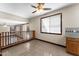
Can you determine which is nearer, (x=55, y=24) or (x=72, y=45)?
(x=55, y=24)

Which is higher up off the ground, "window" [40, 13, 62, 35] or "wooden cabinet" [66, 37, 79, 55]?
"window" [40, 13, 62, 35]

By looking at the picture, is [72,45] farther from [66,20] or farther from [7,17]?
[7,17]

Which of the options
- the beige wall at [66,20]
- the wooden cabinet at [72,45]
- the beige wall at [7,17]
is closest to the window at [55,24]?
the beige wall at [66,20]

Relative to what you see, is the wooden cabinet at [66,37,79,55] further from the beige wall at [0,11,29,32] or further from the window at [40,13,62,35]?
the beige wall at [0,11,29,32]

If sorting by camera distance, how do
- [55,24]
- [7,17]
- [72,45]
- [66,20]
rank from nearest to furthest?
[7,17]
[55,24]
[66,20]
[72,45]

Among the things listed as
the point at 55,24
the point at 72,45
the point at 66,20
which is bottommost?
the point at 72,45

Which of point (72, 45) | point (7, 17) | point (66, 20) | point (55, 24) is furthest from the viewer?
point (72, 45)

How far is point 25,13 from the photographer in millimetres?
1971

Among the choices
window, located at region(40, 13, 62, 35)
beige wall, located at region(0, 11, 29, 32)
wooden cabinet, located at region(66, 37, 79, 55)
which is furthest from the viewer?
wooden cabinet, located at region(66, 37, 79, 55)

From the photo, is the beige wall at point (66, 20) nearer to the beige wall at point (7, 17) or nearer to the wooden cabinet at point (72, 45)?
the wooden cabinet at point (72, 45)

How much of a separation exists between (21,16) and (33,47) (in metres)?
1.26

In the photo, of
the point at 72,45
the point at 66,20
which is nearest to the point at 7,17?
the point at 66,20

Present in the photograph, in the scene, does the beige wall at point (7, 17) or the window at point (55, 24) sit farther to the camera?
the window at point (55, 24)

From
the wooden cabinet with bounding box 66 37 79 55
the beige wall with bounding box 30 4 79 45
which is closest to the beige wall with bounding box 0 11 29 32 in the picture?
the beige wall with bounding box 30 4 79 45
